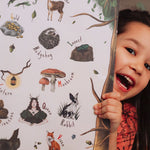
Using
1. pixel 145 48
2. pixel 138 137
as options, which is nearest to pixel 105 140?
pixel 145 48

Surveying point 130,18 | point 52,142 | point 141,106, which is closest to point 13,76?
point 52,142

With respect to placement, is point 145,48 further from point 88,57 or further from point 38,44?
point 38,44

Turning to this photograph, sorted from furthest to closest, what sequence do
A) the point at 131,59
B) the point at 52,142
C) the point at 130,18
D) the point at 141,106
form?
the point at 141,106 < the point at 130,18 < the point at 131,59 < the point at 52,142

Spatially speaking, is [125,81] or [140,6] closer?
[125,81]

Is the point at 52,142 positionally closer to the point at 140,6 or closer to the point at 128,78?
the point at 128,78

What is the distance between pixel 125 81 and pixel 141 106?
0.30 meters

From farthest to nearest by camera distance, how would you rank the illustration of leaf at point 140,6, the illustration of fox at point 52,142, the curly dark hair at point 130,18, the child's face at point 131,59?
the illustration of leaf at point 140,6, the curly dark hair at point 130,18, the child's face at point 131,59, the illustration of fox at point 52,142

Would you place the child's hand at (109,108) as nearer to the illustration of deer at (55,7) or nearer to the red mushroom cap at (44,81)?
the red mushroom cap at (44,81)

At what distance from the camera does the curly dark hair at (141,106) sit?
2.33 feet

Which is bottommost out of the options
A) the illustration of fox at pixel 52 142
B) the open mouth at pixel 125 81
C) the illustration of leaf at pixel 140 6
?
the illustration of fox at pixel 52 142

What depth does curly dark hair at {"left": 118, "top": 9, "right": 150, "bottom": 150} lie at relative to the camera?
711 mm

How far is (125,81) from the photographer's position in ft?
2.02

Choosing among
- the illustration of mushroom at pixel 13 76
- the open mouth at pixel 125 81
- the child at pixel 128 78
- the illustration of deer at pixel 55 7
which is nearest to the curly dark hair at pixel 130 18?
the child at pixel 128 78

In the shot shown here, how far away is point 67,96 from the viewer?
17.3 inches
